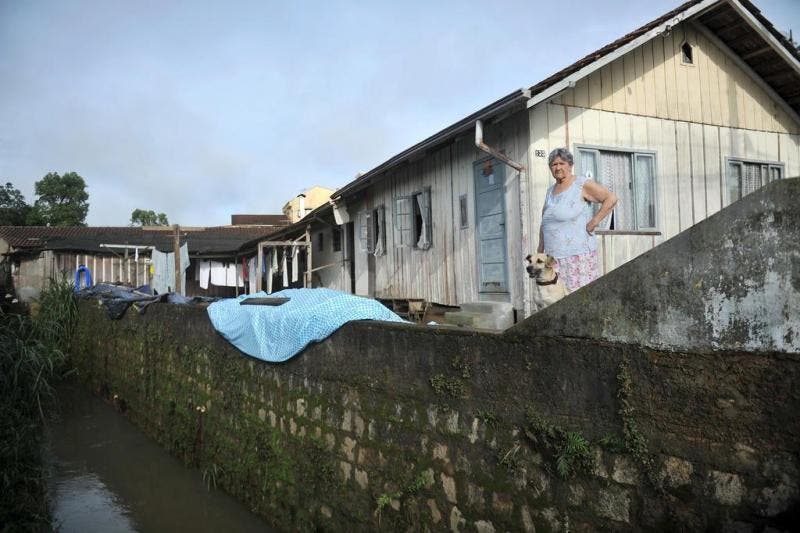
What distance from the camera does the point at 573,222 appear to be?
4.99 meters

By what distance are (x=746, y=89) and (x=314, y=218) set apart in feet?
31.7

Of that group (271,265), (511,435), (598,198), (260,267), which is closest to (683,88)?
(598,198)

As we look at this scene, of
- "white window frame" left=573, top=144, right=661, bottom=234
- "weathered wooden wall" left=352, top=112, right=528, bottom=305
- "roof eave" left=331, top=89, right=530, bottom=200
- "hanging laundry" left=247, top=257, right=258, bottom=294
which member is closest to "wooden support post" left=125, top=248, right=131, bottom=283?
"hanging laundry" left=247, top=257, right=258, bottom=294

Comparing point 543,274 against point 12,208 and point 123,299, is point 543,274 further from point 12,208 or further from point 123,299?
point 12,208

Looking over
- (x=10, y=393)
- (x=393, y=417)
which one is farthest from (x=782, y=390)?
(x=10, y=393)

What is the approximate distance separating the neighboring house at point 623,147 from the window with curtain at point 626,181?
19 millimetres

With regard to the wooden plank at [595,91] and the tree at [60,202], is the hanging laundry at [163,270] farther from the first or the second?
the tree at [60,202]

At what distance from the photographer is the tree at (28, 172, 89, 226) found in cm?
4450

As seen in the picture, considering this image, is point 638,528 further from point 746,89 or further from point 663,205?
point 746,89

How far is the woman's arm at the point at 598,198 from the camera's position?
4895 millimetres

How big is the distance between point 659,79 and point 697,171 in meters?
1.56

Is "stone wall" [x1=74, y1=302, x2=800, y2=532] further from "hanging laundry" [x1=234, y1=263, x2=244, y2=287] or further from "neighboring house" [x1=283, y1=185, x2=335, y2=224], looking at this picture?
"neighboring house" [x1=283, y1=185, x2=335, y2=224]

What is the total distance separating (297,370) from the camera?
4.96m

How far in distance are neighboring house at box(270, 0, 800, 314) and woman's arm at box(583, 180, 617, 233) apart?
208 centimetres
